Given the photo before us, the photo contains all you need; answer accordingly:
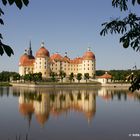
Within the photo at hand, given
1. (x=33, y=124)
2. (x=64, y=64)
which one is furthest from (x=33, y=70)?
(x=33, y=124)

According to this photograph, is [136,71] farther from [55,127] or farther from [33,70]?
[33,70]

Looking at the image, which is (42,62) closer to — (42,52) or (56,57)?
(42,52)

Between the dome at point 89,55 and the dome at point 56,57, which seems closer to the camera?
the dome at point 56,57

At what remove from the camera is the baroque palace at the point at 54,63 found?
6800 cm

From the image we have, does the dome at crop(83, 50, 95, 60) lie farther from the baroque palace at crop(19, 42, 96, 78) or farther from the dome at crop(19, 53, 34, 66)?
the dome at crop(19, 53, 34, 66)

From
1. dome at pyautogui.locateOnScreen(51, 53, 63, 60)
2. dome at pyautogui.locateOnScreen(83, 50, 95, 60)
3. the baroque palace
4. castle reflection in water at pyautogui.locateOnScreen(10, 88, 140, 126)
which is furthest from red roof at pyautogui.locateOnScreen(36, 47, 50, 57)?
castle reflection in water at pyautogui.locateOnScreen(10, 88, 140, 126)

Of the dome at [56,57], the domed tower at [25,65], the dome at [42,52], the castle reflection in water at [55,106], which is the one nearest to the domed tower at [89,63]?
the dome at [56,57]

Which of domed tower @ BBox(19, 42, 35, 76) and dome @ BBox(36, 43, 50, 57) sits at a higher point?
dome @ BBox(36, 43, 50, 57)

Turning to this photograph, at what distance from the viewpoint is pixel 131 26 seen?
2.41m

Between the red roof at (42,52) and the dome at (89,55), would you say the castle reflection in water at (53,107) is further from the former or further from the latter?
the dome at (89,55)

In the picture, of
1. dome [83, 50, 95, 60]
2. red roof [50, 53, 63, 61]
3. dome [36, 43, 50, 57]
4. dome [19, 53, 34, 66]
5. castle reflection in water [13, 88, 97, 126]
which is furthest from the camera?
dome [19, 53, 34, 66]

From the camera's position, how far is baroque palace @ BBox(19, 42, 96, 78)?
6800 centimetres

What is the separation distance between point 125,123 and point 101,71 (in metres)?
72.2

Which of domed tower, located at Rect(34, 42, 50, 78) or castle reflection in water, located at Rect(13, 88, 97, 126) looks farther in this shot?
domed tower, located at Rect(34, 42, 50, 78)
